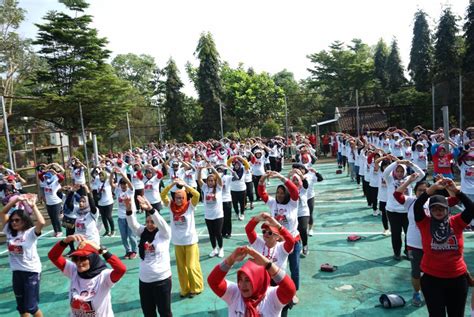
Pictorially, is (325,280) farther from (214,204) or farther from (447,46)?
(447,46)

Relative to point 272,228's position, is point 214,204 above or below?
below

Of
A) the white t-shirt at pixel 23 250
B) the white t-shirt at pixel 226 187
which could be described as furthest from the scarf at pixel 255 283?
the white t-shirt at pixel 226 187

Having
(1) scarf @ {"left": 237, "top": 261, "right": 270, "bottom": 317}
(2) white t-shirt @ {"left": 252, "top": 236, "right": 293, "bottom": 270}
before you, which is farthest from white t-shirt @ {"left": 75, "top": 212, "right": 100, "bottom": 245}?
(1) scarf @ {"left": 237, "top": 261, "right": 270, "bottom": 317}

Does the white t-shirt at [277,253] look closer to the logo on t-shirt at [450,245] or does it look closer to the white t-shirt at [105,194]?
the logo on t-shirt at [450,245]

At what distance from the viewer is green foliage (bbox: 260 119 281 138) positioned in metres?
31.0

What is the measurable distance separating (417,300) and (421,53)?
29624 mm

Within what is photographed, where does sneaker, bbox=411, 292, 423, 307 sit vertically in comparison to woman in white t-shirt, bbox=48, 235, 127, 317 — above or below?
below

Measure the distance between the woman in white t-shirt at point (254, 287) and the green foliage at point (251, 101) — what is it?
29.4m

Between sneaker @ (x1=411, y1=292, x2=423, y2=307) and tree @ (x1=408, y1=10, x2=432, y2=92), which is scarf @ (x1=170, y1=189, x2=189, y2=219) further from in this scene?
tree @ (x1=408, y1=10, x2=432, y2=92)

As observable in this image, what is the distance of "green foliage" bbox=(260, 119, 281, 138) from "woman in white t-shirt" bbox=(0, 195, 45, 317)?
1037 inches

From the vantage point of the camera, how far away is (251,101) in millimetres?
32406

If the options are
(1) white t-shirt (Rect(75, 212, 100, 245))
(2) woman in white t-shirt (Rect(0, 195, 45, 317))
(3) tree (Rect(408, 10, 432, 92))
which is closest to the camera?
(2) woman in white t-shirt (Rect(0, 195, 45, 317))

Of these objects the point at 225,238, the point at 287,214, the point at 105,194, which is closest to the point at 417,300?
the point at 287,214

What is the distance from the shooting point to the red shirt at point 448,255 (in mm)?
4074
